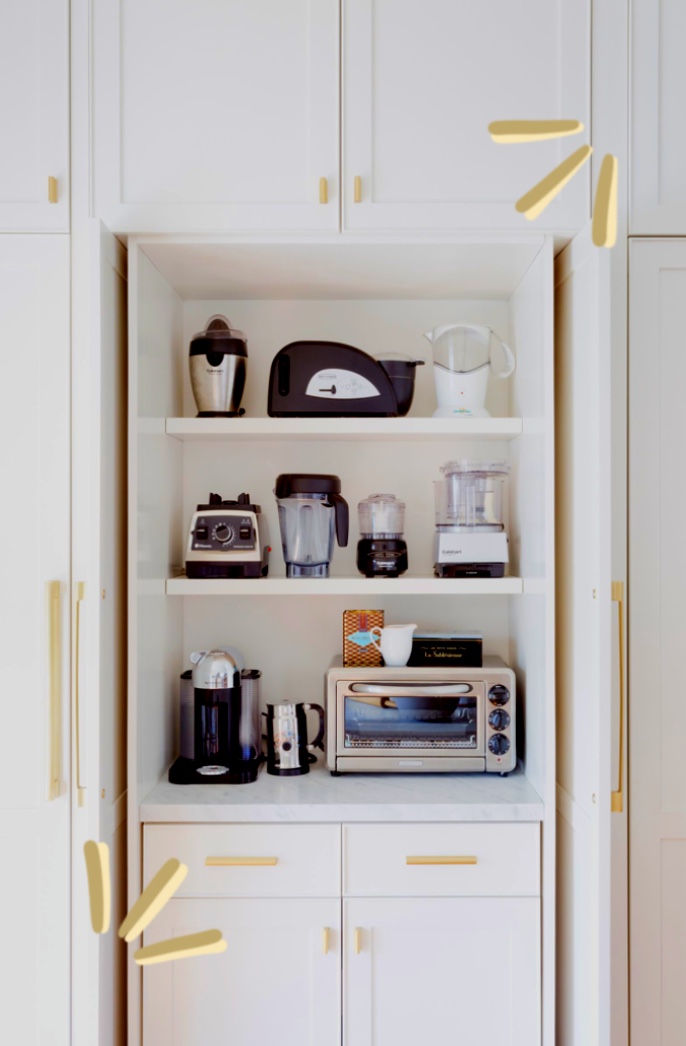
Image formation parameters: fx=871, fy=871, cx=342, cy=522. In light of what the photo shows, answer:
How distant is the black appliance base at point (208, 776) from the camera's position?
191cm

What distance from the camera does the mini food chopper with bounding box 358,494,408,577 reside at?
203cm

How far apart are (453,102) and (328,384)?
644 millimetres

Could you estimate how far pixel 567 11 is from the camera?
5.79 ft

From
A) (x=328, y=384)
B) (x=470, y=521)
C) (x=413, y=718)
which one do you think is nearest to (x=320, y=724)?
(x=413, y=718)

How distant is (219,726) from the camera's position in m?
1.98

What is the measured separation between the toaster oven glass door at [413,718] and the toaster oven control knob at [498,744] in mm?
22
